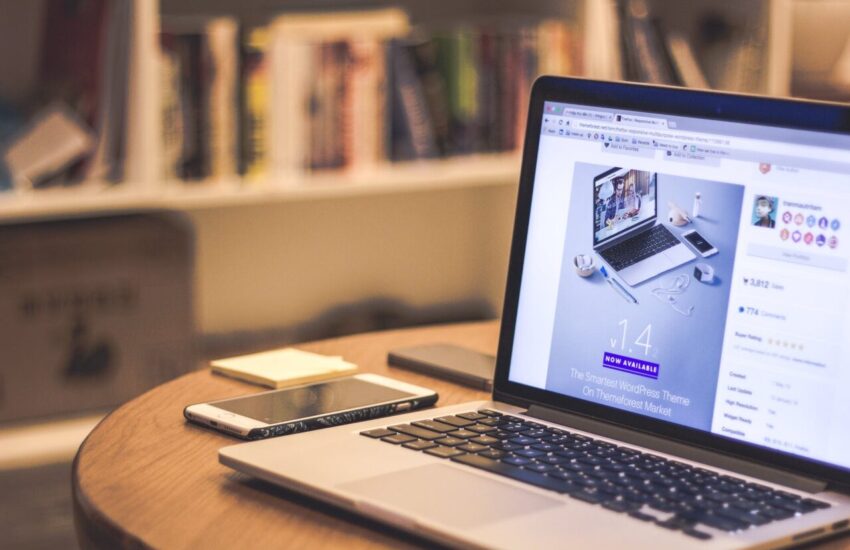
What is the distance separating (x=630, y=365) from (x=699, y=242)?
0.11 metres

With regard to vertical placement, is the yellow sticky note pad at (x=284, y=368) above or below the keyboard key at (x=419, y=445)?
below

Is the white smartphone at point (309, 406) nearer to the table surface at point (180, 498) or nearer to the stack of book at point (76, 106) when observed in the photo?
the table surface at point (180, 498)

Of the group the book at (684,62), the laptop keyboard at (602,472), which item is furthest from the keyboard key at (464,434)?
the book at (684,62)

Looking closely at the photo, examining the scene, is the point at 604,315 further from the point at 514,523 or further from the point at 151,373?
the point at 151,373

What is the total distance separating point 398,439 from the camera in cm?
90

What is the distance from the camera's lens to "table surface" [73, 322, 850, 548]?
769 millimetres

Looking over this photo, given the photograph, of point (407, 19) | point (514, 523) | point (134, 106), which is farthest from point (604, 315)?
point (407, 19)

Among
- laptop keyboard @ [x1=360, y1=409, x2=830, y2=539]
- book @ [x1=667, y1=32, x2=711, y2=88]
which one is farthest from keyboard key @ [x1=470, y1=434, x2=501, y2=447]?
book @ [x1=667, y1=32, x2=711, y2=88]

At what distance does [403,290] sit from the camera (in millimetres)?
2670

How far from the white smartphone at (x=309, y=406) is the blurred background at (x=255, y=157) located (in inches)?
40.1

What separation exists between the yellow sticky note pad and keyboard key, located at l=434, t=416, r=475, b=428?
0.20 metres

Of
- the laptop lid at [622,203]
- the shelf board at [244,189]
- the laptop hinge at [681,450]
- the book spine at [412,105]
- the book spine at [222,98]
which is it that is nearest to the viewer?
the laptop hinge at [681,450]

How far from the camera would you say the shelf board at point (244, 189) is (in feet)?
6.38

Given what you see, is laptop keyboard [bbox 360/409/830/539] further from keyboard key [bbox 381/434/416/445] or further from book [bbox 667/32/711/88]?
book [bbox 667/32/711/88]
